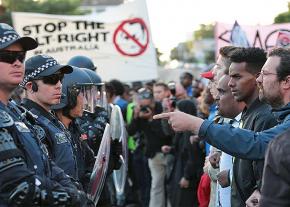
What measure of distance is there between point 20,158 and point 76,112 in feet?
7.96

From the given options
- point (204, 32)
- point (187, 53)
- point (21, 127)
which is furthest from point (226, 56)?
point (204, 32)

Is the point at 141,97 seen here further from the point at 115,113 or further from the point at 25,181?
the point at 25,181

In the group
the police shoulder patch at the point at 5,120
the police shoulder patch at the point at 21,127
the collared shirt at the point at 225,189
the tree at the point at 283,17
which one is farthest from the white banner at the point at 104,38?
the tree at the point at 283,17

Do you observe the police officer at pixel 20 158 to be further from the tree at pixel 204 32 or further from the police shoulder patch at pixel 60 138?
the tree at pixel 204 32

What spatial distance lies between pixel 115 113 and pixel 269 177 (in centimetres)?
447

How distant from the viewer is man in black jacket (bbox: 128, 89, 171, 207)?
11.6 meters

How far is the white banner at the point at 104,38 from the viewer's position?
1441 cm

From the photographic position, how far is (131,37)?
47.5 feet

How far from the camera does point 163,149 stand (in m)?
11.4

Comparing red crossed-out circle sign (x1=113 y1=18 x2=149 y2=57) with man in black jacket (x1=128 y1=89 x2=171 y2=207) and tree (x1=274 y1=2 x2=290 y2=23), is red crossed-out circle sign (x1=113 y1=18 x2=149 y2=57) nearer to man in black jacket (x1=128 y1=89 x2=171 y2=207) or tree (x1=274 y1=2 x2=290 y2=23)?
man in black jacket (x1=128 y1=89 x2=171 y2=207)

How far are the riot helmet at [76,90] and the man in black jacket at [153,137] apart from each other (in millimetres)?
4885

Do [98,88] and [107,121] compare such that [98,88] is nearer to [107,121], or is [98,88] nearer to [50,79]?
[107,121]

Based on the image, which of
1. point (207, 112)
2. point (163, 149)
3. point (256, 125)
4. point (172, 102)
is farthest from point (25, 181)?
point (163, 149)

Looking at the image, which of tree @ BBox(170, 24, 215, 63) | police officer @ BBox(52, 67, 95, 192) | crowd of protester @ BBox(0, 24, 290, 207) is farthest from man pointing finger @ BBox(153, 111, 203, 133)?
tree @ BBox(170, 24, 215, 63)
